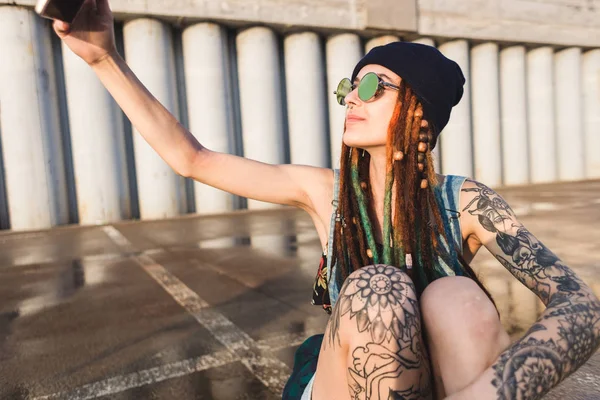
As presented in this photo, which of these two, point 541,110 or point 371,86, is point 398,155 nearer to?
point 371,86

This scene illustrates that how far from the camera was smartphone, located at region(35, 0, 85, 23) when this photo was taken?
51.5 inches

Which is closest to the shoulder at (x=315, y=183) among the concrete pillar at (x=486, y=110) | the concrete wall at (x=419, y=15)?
the concrete wall at (x=419, y=15)

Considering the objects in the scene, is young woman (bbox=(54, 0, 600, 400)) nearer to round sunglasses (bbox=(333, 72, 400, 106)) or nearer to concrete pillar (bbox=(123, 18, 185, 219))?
round sunglasses (bbox=(333, 72, 400, 106))

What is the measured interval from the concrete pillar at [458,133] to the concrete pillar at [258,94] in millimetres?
5272

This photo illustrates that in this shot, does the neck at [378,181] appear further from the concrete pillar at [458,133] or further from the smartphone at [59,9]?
the concrete pillar at [458,133]

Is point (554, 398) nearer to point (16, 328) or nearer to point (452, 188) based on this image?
point (452, 188)

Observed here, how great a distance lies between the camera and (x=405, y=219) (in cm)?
162

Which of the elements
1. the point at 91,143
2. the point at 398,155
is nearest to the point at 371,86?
the point at 398,155

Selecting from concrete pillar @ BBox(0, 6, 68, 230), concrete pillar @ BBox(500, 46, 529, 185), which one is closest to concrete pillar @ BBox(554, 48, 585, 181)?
concrete pillar @ BBox(500, 46, 529, 185)

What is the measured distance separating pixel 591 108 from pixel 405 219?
17146mm

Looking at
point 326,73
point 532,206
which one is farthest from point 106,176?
point 532,206

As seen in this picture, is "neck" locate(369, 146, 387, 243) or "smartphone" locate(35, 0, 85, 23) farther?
"neck" locate(369, 146, 387, 243)

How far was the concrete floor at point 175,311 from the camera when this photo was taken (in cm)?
245

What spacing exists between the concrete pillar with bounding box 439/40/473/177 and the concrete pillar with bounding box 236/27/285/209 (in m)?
5.27
